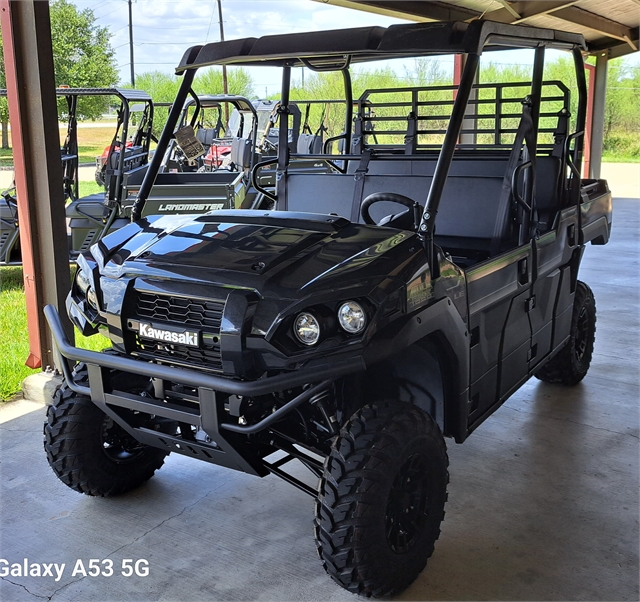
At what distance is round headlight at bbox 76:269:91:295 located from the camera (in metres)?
2.54

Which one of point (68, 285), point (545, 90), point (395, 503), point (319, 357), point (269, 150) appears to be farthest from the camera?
point (545, 90)

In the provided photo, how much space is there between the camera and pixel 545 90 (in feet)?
57.0

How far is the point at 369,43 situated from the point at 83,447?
1.78 m

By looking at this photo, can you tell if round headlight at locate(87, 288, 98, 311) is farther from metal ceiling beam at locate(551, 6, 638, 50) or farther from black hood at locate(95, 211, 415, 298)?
metal ceiling beam at locate(551, 6, 638, 50)

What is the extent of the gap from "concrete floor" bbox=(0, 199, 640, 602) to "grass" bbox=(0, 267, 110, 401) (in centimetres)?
57

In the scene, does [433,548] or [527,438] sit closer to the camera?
[433,548]

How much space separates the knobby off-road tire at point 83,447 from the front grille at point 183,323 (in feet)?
1.70

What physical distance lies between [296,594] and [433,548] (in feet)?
1.55

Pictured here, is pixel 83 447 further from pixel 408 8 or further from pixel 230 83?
pixel 230 83

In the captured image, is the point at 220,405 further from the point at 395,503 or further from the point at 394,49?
the point at 394,49

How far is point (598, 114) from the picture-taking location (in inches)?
571

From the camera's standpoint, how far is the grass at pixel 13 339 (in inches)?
169

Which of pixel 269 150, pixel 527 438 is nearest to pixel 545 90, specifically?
pixel 269 150

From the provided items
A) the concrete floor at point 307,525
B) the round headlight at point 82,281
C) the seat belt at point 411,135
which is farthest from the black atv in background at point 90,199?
the round headlight at point 82,281
